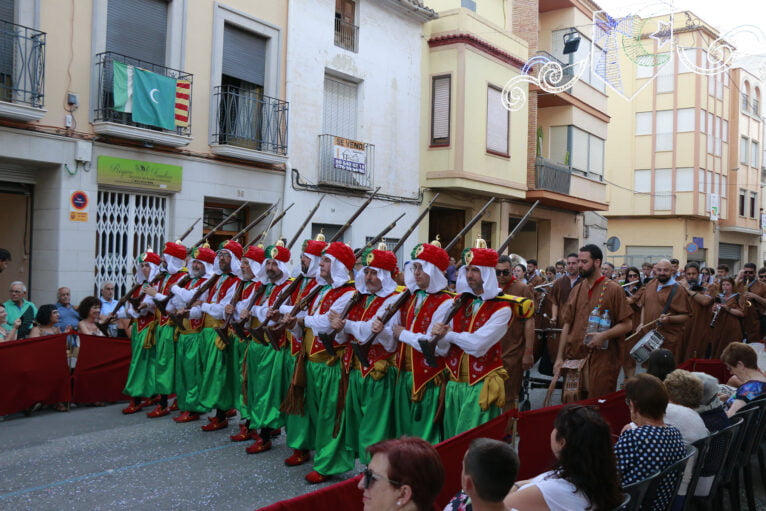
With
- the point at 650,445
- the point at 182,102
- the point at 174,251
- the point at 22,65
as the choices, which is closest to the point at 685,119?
the point at 182,102

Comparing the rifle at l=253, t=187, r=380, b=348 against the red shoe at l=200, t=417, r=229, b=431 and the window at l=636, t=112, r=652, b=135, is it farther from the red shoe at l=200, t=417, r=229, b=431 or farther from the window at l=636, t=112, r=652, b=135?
the window at l=636, t=112, r=652, b=135

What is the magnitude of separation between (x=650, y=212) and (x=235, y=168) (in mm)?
25634

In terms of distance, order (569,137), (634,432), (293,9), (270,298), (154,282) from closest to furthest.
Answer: (634,432) → (270,298) → (154,282) → (293,9) → (569,137)

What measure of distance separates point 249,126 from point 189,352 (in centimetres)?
714

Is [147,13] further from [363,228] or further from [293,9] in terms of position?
[363,228]

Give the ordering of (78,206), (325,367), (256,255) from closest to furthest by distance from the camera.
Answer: (325,367) → (256,255) → (78,206)

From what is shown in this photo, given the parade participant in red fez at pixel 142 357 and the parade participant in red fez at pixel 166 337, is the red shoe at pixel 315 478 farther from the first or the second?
the parade participant in red fez at pixel 142 357

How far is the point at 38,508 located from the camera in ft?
16.8

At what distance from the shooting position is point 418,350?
5367 mm

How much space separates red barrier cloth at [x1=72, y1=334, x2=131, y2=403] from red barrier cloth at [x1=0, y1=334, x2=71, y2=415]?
0.67 feet

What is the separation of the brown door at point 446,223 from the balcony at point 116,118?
8937 millimetres

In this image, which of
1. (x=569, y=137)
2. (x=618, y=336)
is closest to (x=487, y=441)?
(x=618, y=336)

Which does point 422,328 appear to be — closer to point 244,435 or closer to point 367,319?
point 367,319

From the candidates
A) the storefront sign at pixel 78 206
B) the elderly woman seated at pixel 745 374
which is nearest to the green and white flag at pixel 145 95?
the storefront sign at pixel 78 206
